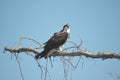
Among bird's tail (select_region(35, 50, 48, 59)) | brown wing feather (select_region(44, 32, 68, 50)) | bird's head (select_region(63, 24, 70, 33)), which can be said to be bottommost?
bird's tail (select_region(35, 50, 48, 59))

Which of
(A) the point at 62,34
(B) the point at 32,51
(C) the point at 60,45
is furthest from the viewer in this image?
(A) the point at 62,34

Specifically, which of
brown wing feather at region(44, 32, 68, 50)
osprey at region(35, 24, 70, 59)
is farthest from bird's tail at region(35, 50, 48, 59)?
brown wing feather at region(44, 32, 68, 50)

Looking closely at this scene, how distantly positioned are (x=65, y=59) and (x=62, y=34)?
9.36 feet

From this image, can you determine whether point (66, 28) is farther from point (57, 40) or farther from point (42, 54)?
point (42, 54)

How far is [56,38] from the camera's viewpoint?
8.28 meters

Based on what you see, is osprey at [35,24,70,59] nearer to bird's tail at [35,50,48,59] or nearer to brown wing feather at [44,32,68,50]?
brown wing feather at [44,32,68,50]

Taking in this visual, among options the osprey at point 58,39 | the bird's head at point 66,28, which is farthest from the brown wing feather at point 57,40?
the bird's head at point 66,28

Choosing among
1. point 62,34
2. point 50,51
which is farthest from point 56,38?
point 50,51

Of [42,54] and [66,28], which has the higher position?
[66,28]

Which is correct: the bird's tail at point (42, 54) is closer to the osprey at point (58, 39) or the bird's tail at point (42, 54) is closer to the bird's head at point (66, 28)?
the osprey at point (58, 39)

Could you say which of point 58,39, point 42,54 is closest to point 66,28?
point 58,39

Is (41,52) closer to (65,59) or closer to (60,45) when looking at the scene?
(65,59)

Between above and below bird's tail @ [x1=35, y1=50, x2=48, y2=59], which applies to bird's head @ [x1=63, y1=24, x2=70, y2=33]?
above

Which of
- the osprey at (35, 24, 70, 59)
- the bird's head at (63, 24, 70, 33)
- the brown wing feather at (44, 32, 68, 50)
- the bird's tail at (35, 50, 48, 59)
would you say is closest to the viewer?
the bird's tail at (35, 50, 48, 59)
